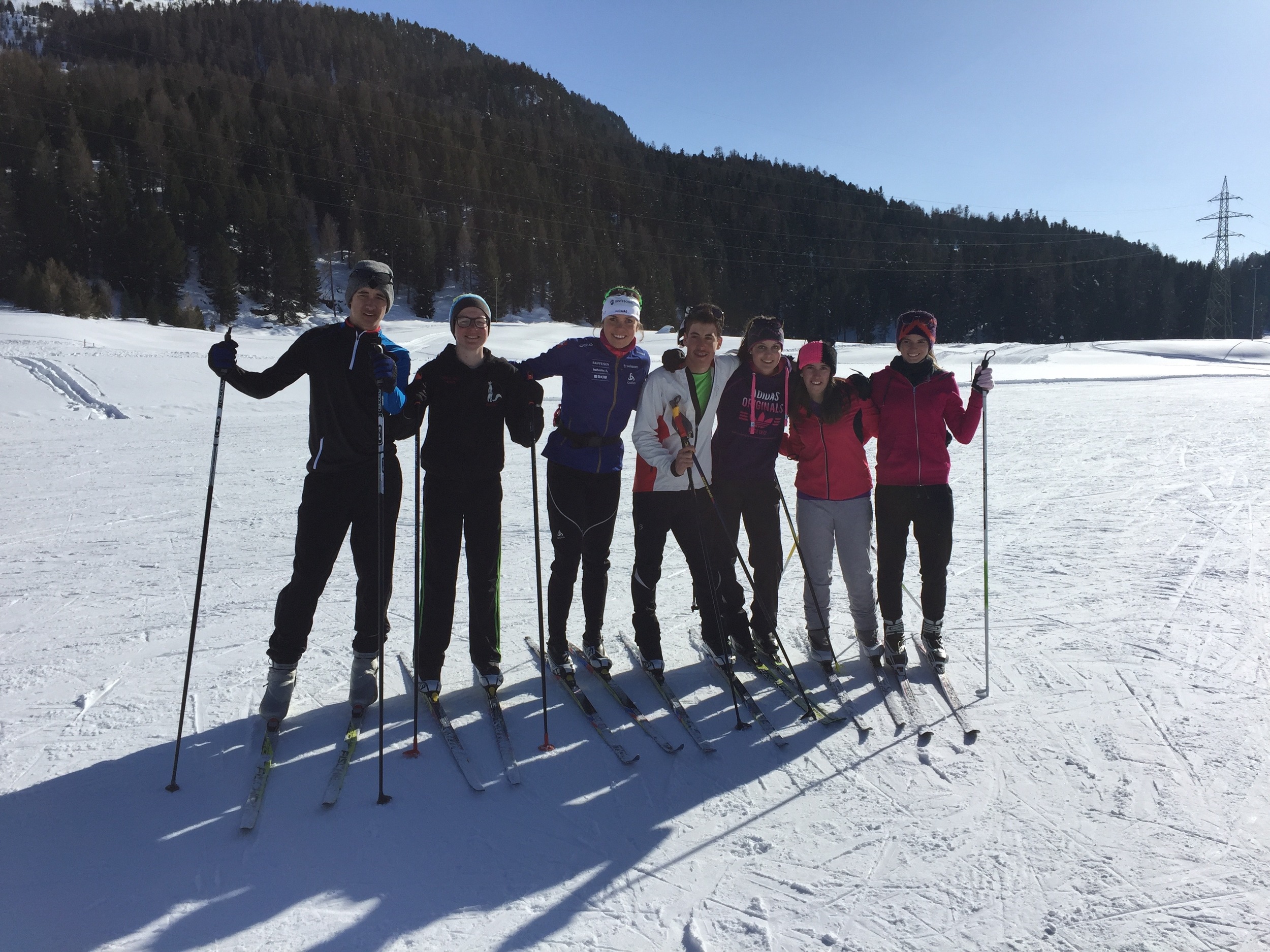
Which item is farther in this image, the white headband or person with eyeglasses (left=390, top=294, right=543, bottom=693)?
the white headband

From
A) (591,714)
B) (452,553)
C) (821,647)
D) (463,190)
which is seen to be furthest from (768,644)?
(463,190)

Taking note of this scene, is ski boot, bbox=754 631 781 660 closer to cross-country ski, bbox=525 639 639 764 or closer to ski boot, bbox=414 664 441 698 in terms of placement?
cross-country ski, bbox=525 639 639 764

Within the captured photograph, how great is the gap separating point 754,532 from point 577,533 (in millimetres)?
867

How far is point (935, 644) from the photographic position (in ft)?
11.5

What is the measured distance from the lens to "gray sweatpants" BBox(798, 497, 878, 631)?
11.2 ft

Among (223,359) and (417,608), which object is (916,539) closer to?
(417,608)

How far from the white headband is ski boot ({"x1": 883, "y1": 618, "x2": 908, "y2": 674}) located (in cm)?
Result: 196

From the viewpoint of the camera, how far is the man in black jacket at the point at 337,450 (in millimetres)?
2764

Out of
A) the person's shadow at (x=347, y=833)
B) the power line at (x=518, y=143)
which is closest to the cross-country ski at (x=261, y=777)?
the person's shadow at (x=347, y=833)

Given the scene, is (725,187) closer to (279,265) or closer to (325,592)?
(279,265)

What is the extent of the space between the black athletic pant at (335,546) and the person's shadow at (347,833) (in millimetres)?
413

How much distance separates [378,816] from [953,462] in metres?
8.12

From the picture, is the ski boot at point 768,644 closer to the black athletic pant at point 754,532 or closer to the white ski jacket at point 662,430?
the black athletic pant at point 754,532

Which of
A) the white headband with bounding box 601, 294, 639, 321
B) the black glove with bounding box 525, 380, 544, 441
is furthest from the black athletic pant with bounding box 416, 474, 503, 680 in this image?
the white headband with bounding box 601, 294, 639, 321
